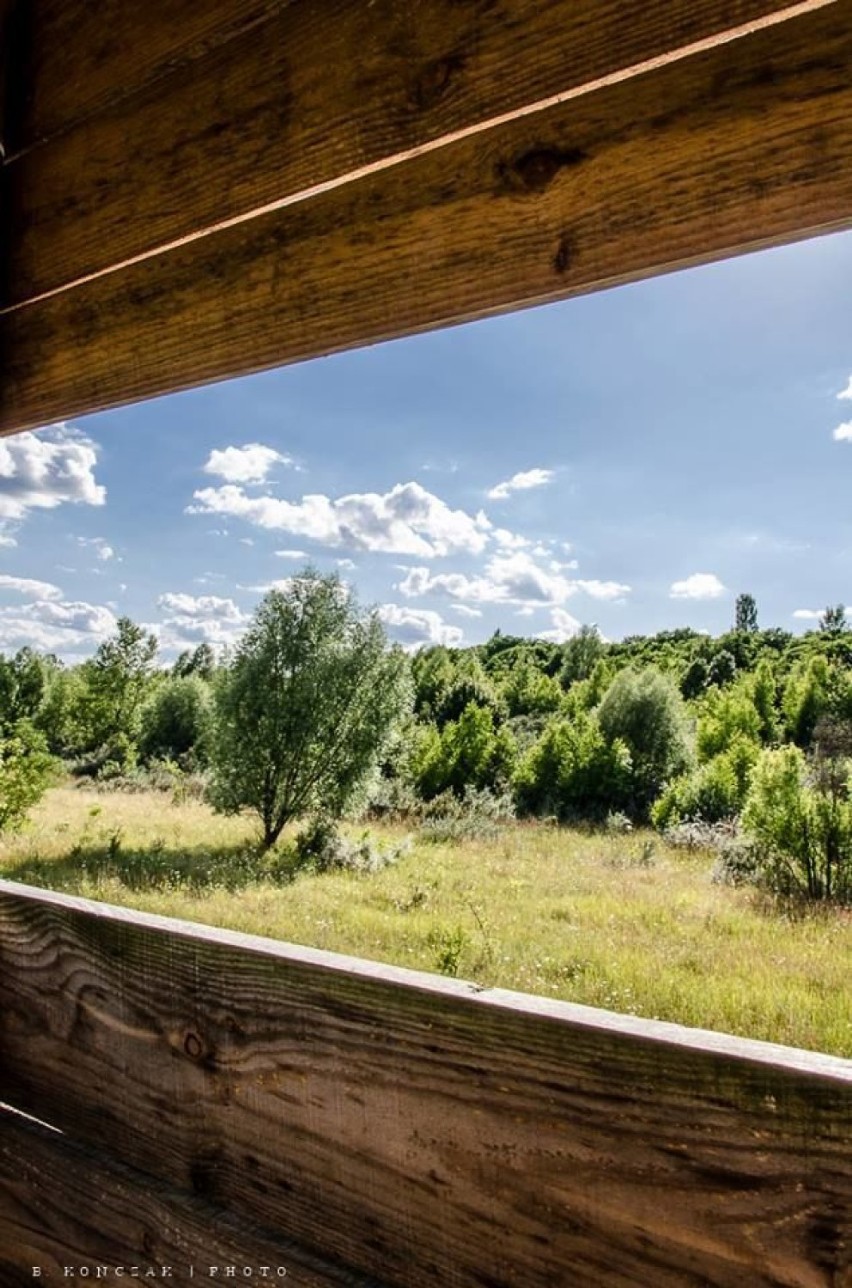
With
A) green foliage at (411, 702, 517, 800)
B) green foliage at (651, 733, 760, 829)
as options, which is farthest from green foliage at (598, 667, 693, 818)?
green foliage at (651, 733, 760, 829)

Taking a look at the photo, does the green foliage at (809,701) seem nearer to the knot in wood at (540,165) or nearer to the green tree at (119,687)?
the green tree at (119,687)

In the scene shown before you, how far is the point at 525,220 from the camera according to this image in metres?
0.73

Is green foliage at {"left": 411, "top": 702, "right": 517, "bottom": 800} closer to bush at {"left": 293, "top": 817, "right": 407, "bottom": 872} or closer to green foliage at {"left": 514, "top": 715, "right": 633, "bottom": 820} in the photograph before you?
green foliage at {"left": 514, "top": 715, "right": 633, "bottom": 820}

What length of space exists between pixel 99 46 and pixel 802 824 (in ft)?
65.4

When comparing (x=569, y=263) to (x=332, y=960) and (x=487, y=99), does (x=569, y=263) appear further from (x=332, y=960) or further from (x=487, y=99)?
(x=332, y=960)

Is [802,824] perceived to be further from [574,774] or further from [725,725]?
[725,725]

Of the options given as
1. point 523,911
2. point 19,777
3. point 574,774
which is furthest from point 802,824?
point 19,777

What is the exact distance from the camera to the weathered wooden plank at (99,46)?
3.28 feet

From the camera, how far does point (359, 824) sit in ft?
93.3

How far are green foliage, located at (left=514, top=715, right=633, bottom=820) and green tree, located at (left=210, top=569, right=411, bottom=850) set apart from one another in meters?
12.0

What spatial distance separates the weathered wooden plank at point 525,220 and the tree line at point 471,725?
1849cm

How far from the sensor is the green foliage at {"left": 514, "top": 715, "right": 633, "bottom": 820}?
33812 millimetres

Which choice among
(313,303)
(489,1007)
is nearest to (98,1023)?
(489,1007)

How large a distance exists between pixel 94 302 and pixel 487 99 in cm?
62
